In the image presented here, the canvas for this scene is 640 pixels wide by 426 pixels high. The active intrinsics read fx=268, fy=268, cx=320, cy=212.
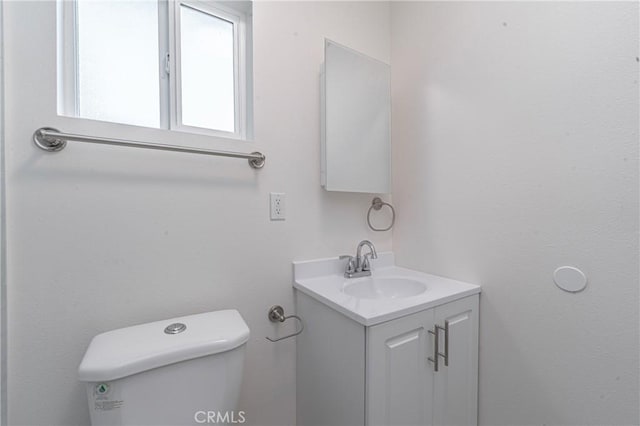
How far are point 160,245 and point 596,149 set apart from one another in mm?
1436

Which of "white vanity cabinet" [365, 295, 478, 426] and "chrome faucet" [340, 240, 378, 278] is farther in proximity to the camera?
"chrome faucet" [340, 240, 378, 278]

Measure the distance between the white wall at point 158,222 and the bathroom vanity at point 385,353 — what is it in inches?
6.3

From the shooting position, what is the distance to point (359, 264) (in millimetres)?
1298

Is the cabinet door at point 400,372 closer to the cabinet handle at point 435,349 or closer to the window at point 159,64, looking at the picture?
the cabinet handle at point 435,349

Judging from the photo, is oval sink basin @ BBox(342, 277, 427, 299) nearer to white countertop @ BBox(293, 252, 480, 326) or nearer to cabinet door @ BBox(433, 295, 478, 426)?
white countertop @ BBox(293, 252, 480, 326)

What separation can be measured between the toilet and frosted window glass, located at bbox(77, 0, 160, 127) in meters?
0.74

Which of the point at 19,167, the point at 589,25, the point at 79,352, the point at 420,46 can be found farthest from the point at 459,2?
the point at 79,352

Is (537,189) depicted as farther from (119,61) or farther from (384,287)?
(119,61)

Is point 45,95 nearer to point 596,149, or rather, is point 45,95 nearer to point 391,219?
point 391,219

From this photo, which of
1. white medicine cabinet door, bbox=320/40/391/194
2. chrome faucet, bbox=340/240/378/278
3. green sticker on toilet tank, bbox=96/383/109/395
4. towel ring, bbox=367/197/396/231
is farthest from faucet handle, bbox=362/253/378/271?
green sticker on toilet tank, bbox=96/383/109/395

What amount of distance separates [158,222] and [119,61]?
0.59m

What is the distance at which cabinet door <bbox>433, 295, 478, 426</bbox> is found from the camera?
3.19 ft

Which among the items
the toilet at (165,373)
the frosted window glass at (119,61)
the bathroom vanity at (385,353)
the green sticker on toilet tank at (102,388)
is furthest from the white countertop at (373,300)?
the frosted window glass at (119,61)

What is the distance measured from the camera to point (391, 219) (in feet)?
4.93
